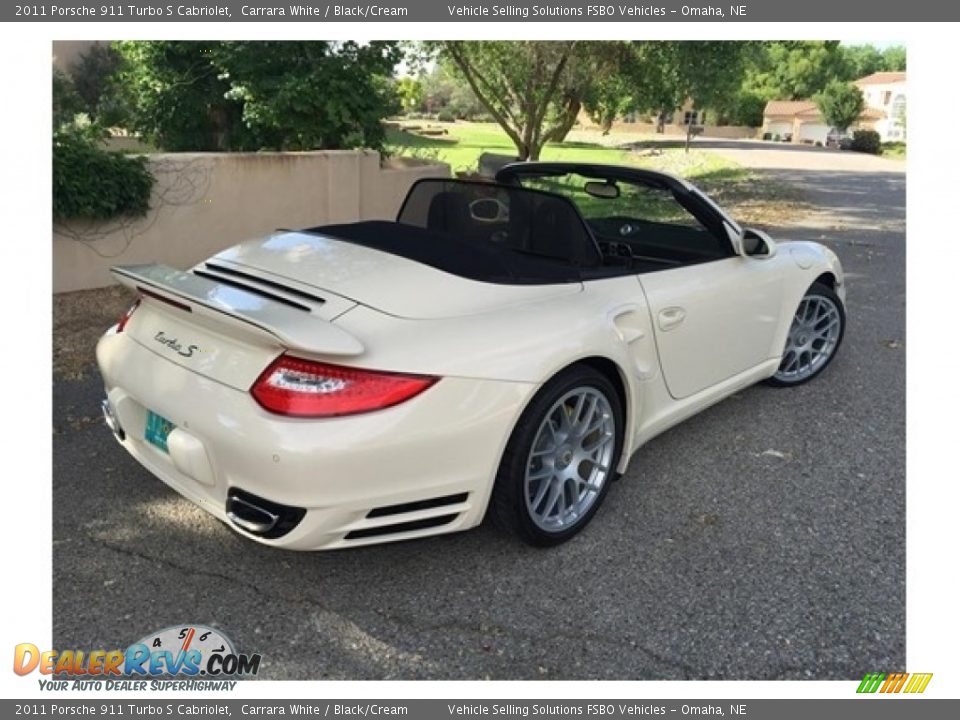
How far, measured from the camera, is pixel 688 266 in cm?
357

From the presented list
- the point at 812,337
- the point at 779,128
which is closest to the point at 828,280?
the point at 812,337

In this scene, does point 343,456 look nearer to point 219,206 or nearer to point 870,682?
point 870,682

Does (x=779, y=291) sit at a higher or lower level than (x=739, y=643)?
higher

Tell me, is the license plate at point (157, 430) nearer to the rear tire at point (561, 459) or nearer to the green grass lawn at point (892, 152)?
the rear tire at point (561, 459)

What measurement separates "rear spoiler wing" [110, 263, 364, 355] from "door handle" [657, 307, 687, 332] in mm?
1510

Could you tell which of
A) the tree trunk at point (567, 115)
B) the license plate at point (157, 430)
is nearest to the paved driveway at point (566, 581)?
the license plate at point (157, 430)

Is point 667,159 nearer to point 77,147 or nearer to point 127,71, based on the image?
point 127,71

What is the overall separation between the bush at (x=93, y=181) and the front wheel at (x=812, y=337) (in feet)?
19.2

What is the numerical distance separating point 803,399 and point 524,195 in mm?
2368

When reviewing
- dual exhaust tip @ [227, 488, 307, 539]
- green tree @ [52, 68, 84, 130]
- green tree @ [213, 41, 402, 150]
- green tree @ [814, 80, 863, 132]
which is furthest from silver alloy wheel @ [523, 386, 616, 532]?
green tree @ [814, 80, 863, 132]

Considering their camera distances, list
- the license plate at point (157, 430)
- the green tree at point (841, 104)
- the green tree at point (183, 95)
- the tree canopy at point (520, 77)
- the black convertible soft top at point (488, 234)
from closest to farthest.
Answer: the license plate at point (157, 430) < the black convertible soft top at point (488, 234) < the green tree at point (183, 95) < the tree canopy at point (520, 77) < the green tree at point (841, 104)

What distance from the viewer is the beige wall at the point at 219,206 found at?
6.77 meters

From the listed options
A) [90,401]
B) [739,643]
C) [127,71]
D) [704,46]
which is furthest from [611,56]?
[739,643]
